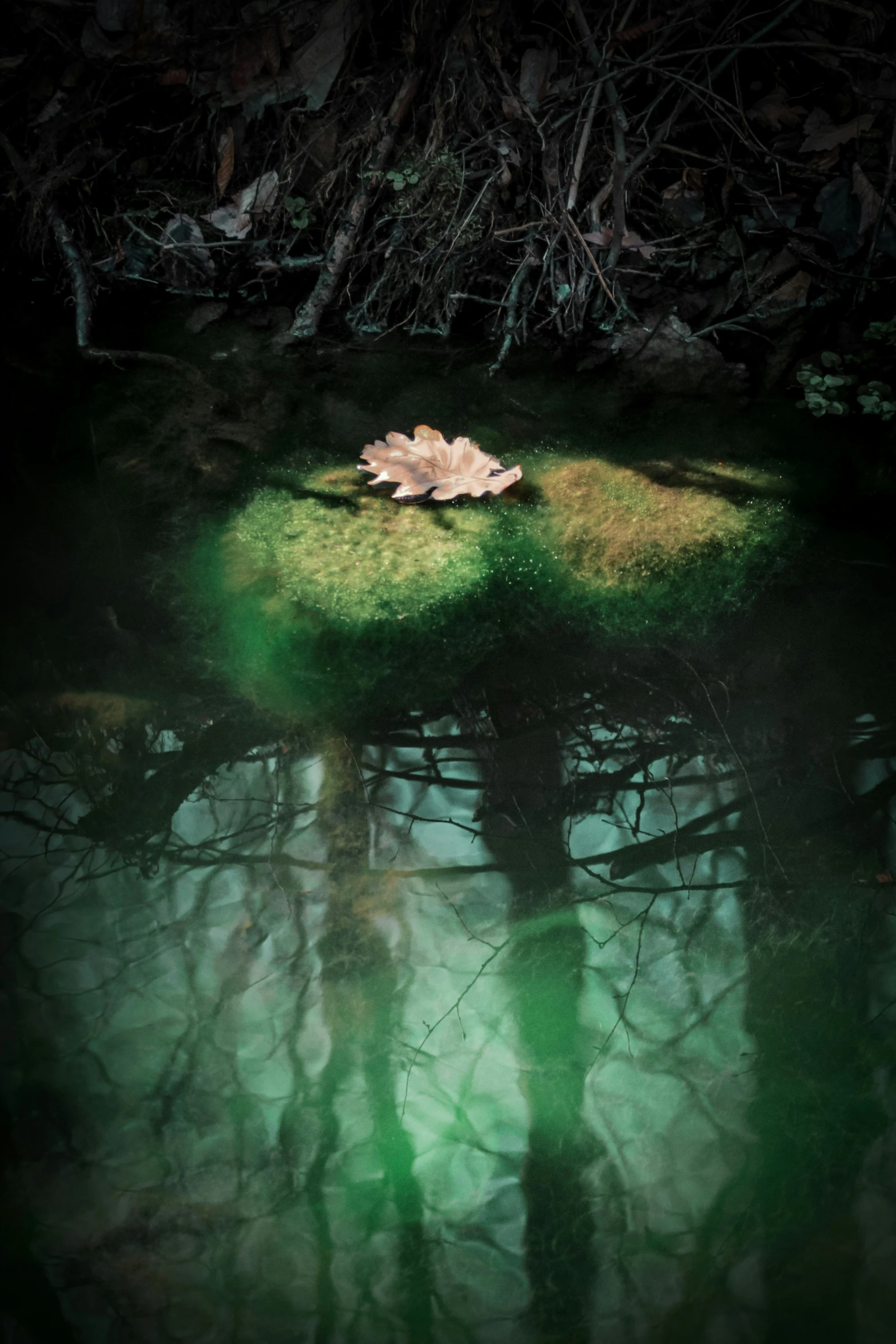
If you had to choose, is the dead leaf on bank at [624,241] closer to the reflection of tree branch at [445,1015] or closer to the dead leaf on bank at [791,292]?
the dead leaf on bank at [791,292]

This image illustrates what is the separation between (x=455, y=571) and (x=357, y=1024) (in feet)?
2.99

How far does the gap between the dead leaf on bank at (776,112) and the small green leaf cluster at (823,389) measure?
0.80 metres

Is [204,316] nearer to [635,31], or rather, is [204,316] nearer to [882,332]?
[635,31]

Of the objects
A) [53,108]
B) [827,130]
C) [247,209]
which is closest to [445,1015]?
[247,209]

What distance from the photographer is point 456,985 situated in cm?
111

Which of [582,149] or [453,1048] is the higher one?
[582,149]

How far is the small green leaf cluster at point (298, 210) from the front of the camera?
2.74m

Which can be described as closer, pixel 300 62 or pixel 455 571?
pixel 455 571

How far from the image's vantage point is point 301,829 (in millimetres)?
1268

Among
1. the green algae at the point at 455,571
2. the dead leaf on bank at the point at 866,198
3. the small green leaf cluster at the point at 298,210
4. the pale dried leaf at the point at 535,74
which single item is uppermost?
the pale dried leaf at the point at 535,74

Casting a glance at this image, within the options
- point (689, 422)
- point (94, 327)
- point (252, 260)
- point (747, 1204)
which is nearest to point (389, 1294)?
point (747, 1204)

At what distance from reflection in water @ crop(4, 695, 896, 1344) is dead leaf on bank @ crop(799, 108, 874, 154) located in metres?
2.02

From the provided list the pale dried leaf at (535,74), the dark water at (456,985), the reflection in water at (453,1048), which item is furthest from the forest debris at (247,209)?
the reflection in water at (453,1048)

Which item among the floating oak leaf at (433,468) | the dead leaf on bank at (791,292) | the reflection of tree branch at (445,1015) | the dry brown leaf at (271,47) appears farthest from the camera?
the dead leaf on bank at (791,292)
